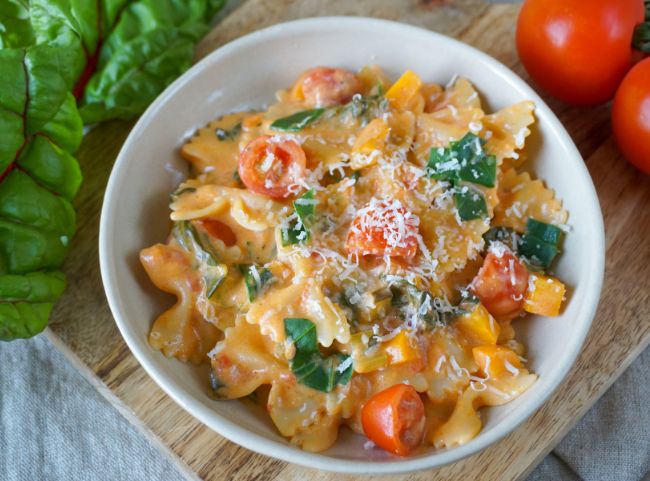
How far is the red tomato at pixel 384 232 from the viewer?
134 inches

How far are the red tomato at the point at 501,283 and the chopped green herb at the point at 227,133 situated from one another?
4.87 feet

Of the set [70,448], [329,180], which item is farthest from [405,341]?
[70,448]

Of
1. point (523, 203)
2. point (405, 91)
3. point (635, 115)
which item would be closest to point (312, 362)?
point (523, 203)

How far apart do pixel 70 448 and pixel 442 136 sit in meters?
2.50

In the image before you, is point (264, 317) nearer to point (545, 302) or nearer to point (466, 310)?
point (466, 310)

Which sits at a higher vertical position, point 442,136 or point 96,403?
point 442,136

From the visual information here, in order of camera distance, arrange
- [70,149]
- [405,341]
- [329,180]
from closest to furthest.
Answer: [405,341]
[329,180]
[70,149]

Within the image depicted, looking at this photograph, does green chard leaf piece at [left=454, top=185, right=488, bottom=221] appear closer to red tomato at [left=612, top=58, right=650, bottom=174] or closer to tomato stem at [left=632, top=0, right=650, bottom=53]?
red tomato at [left=612, top=58, right=650, bottom=174]

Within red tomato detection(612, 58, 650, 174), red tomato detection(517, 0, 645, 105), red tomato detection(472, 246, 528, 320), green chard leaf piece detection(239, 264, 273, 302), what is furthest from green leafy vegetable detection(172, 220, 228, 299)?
red tomato detection(612, 58, 650, 174)

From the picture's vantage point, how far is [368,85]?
4266 mm

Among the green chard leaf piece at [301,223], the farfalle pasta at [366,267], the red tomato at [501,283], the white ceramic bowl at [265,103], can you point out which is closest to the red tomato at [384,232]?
the farfalle pasta at [366,267]

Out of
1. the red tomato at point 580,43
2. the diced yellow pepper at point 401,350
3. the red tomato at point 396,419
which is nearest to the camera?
the red tomato at point 396,419

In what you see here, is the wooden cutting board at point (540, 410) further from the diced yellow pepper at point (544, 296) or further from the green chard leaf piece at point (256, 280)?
the green chard leaf piece at point (256, 280)

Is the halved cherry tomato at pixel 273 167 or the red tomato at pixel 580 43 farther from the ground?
the red tomato at pixel 580 43
